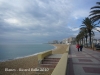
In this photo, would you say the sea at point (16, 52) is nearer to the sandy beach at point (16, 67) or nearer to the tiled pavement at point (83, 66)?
the sandy beach at point (16, 67)

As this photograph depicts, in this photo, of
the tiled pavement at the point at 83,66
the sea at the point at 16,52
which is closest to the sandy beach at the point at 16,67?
the tiled pavement at the point at 83,66

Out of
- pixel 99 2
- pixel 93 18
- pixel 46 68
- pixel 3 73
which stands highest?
pixel 99 2

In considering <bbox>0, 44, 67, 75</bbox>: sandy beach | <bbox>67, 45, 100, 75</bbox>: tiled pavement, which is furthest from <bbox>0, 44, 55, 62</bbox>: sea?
<bbox>67, 45, 100, 75</bbox>: tiled pavement

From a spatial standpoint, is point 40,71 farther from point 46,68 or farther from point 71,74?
point 71,74

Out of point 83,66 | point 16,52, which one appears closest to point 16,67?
point 83,66

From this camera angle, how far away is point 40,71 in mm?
10617

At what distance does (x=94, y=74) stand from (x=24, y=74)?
6.43m

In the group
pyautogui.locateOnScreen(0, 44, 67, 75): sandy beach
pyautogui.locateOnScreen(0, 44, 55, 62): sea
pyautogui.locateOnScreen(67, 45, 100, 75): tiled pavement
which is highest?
pyautogui.locateOnScreen(67, 45, 100, 75): tiled pavement

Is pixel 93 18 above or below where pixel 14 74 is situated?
above

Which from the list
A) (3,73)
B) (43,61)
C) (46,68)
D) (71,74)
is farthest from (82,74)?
(3,73)

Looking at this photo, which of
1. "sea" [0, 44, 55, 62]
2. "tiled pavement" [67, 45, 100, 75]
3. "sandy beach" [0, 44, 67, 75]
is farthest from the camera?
"sea" [0, 44, 55, 62]

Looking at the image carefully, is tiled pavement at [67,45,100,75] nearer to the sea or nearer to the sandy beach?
the sandy beach

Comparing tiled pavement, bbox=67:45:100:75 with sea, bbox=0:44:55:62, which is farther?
sea, bbox=0:44:55:62

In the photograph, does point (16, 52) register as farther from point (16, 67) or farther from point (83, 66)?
point (83, 66)
